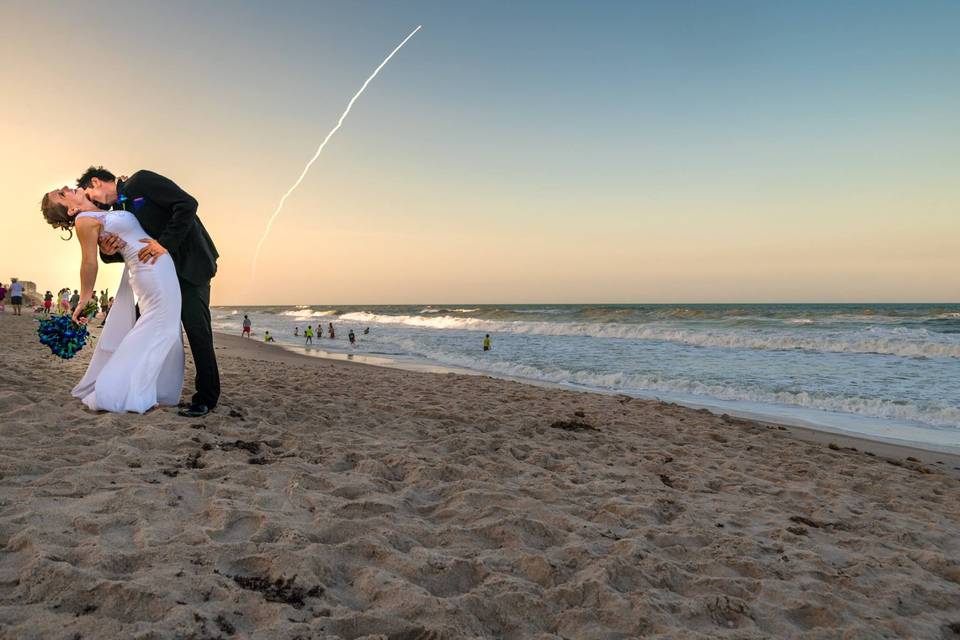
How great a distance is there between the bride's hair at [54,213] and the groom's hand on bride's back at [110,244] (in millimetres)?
335

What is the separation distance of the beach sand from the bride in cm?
28

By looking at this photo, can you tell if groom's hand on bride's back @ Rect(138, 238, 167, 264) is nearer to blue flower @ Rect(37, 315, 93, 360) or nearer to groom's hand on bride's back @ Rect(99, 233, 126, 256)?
groom's hand on bride's back @ Rect(99, 233, 126, 256)

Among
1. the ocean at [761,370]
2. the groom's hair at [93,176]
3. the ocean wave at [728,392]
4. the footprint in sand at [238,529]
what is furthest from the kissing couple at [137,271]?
the ocean wave at [728,392]

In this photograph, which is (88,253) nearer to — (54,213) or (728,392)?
(54,213)

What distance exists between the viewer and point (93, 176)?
4719 mm

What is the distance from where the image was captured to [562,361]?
16.6m

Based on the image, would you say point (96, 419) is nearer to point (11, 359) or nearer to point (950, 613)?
point (11, 359)

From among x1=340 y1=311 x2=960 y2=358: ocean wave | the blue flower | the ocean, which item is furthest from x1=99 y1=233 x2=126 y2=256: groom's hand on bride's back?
x1=340 y1=311 x2=960 y2=358: ocean wave

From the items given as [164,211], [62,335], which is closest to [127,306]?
[62,335]

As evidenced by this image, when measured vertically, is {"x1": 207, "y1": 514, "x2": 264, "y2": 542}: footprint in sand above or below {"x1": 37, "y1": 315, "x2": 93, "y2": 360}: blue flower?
below

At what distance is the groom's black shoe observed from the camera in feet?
16.1

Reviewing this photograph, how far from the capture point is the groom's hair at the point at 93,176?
15.4 ft

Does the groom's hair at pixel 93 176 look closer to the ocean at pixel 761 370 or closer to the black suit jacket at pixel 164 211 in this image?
the black suit jacket at pixel 164 211

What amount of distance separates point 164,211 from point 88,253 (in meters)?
0.72
